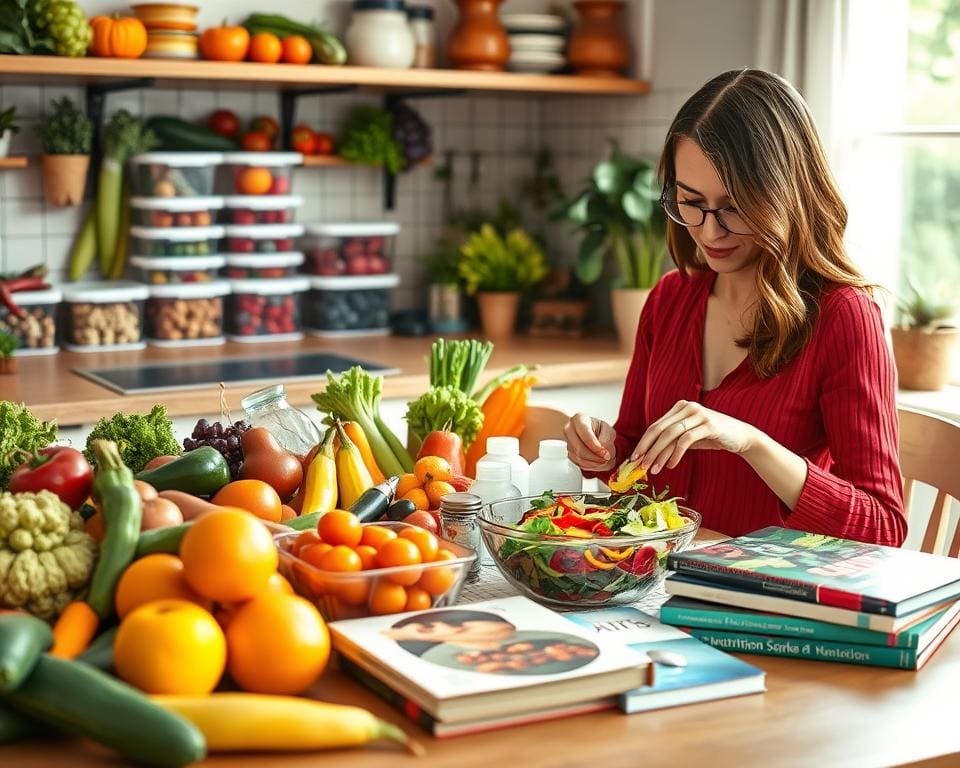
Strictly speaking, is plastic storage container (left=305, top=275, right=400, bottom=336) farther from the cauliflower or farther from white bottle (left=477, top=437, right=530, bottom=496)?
the cauliflower

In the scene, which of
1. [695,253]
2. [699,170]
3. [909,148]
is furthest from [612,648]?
[909,148]

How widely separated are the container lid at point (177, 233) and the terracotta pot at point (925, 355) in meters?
1.87

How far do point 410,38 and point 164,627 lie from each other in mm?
2901

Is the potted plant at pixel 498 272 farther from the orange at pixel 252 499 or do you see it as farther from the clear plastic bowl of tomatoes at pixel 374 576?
the clear plastic bowl of tomatoes at pixel 374 576

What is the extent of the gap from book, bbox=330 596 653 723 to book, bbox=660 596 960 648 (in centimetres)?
14

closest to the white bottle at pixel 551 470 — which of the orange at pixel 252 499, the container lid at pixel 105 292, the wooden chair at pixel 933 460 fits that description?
the orange at pixel 252 499

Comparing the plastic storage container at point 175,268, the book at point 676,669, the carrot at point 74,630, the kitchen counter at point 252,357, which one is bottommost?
the kitchen counter at point 252,357

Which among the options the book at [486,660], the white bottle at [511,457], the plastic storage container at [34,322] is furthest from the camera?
the plastic storage container at [34,322]

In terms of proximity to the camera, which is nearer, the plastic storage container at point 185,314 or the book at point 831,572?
the book at point 831,572

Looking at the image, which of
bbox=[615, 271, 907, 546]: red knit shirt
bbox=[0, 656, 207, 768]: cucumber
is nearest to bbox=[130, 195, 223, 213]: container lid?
bbox=[615, 271, 907, 546]: red knit shirt

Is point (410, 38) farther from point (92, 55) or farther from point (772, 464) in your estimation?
point (772, 464)

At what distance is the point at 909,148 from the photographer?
3.38m

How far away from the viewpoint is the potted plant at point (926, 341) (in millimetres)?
3150

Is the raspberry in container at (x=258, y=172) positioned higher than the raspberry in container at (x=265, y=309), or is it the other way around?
the raspberry in container at (x=258, y=172)
